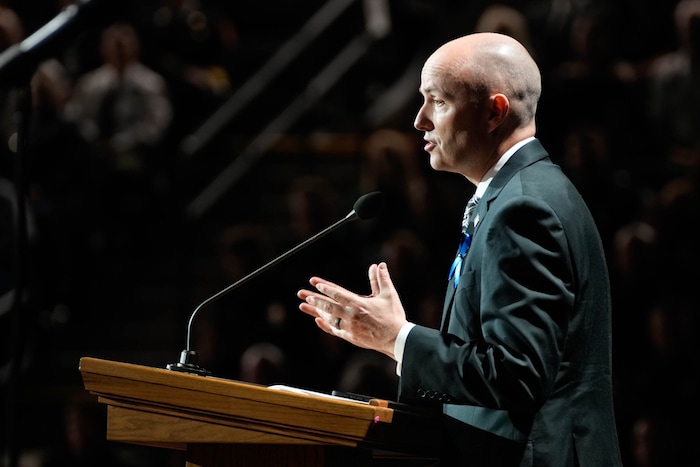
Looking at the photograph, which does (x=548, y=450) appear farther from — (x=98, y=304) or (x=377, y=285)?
(x=98, y=304)

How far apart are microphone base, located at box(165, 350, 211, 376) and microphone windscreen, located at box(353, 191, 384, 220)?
0.48m

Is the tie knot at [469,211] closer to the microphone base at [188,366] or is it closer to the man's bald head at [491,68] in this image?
A: the man's bald head at [491,68]

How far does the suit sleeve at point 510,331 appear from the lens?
2016 millimetres

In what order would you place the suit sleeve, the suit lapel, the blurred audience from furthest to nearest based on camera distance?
the blurred audience → the suit lapel → the suit sleeve

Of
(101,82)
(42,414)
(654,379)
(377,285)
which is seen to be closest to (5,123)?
(101,82)

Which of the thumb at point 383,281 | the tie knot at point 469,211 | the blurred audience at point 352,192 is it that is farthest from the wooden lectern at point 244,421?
the blurred audience at point 352,192

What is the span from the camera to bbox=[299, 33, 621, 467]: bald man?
2.04 meters

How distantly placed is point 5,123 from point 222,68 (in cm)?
166

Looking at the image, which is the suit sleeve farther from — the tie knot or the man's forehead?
the man's forehead

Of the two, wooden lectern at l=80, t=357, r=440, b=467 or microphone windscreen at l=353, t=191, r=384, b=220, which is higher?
microphone windscreen at l=353, t=191, r=384, b=220

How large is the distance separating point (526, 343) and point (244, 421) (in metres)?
0.54

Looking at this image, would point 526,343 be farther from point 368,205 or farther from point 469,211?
point 368,205

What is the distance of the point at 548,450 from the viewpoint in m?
2.10

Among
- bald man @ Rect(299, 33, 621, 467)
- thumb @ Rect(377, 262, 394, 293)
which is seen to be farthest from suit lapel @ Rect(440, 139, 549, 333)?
thumb @ Rect(377, 262, 394, 293)
